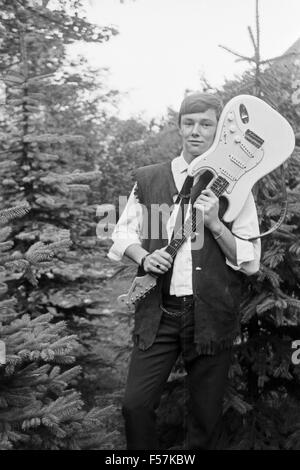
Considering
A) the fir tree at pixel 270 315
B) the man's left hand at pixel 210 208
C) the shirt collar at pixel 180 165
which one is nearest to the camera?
the man's left hand at pixel 210 208

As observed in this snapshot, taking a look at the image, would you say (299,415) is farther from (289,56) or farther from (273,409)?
(289,56)

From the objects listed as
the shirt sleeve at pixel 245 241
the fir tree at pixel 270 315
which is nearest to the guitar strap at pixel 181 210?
the shirt sleeve at pixel 245 241

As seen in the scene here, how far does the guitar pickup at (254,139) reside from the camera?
215 cm

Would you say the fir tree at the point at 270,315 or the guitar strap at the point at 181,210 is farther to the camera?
the fir tree at the point at 270,315

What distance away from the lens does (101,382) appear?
4957mm

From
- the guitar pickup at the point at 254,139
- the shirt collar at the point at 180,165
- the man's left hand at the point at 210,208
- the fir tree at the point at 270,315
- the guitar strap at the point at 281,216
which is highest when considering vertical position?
the guitar pickup at the point at 254,139

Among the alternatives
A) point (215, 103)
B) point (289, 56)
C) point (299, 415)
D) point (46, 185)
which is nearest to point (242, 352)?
point (299, 415)

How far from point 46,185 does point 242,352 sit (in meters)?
2.07

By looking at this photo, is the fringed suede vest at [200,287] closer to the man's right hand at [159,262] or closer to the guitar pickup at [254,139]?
the man's right hand at [159,262]

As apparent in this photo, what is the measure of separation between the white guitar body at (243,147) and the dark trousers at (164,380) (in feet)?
1.81

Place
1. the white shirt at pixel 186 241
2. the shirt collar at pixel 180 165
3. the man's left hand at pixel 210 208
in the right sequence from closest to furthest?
the man's left hand at pixel 210 208 < the white shirt at pixel 186 241 < the shirt collar at pixel 180 165

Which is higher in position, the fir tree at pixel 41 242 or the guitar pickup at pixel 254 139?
the guitar pickup at pixel 254 139

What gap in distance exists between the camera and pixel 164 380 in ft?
7.25

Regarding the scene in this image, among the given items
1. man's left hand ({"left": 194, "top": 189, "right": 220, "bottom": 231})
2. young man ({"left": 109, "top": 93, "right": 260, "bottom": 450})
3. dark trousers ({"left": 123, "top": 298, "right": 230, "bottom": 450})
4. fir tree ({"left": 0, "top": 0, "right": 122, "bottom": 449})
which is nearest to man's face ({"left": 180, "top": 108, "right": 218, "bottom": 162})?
young man ({"left": 109, "top": 93, "right": 260, "bottom": 450})
